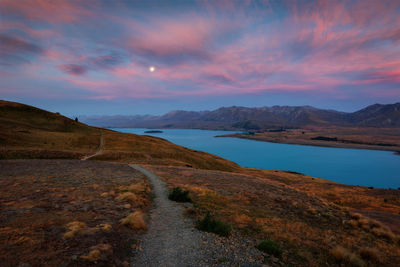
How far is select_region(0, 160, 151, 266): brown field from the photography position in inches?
269

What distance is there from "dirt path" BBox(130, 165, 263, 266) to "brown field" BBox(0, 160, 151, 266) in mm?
775

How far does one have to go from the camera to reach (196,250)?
823 centimetres

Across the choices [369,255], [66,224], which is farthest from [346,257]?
[66,224]

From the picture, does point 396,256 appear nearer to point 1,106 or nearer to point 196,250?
point 196,250

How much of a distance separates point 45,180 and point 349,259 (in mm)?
24491

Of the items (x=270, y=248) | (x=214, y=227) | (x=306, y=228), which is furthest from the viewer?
(x=306, y=228)

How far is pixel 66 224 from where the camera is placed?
944cm

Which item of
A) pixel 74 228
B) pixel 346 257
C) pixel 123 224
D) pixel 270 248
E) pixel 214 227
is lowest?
pixel 346 257

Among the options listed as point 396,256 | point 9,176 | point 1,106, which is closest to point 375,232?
point 396,256

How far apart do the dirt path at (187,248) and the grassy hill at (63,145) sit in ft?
106

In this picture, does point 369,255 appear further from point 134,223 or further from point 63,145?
point 63,145

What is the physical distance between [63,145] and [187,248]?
178 feet

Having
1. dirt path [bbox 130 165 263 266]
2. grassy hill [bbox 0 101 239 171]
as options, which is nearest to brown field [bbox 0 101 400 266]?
dirt path [bbox 130 165 263 266]

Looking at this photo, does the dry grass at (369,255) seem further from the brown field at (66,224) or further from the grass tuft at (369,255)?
the brown field at (66,224)
